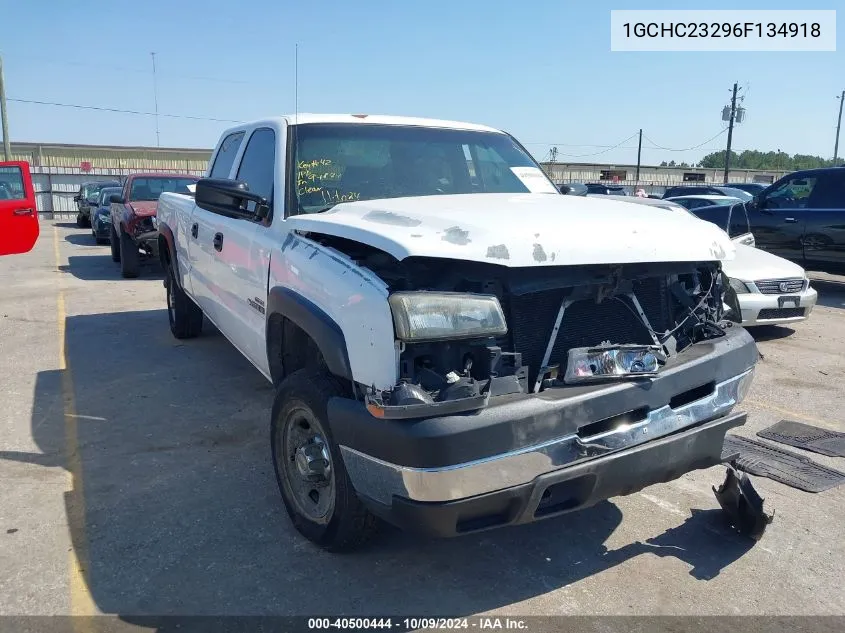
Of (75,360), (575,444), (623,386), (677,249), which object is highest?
(677,249)

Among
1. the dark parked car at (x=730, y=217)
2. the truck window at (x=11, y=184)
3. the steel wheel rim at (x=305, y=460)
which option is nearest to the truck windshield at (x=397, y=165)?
the steel wheel rim at (x=305, y=460)

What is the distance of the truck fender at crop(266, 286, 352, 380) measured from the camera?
2.68 metres

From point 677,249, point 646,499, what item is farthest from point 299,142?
point 646,499

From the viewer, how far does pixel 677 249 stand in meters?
2.90

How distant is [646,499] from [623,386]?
1.39 meters

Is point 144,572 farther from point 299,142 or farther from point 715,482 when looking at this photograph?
point 715,482

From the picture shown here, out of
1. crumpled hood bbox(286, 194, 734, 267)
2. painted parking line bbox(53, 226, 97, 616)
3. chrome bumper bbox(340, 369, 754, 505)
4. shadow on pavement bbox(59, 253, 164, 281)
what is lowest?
shadow on pavement bbox(59, 253, 164, 281)

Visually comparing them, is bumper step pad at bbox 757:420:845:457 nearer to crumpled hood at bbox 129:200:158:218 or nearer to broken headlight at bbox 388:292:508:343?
broken headlight at bbox 388:292:508:343

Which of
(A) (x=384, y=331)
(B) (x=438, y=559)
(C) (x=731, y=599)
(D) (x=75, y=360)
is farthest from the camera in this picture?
(D) (x=75, y=360)

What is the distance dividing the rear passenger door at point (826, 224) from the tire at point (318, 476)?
9499mm

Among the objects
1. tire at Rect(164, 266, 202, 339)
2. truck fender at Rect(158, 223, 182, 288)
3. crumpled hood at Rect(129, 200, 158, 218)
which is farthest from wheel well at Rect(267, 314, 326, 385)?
crumpled hood at Rect(129, 200, 158, 218)

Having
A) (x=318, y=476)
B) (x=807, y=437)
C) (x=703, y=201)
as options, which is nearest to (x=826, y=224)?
(x=703, y=201)

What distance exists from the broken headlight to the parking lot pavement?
3.84ft

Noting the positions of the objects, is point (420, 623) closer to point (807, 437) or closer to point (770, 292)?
point (807, 437)
